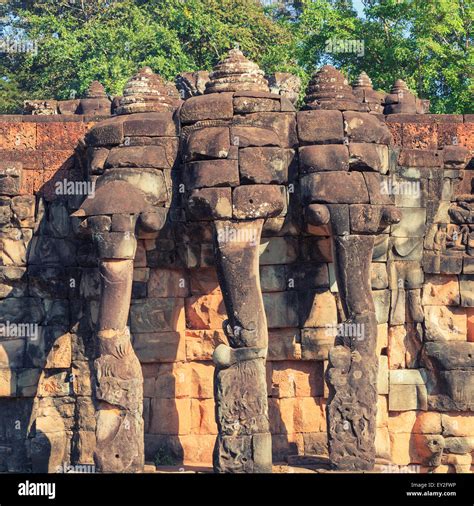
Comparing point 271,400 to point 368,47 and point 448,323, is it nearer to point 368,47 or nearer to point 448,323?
point 448,323

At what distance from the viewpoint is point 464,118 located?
73.2 feet

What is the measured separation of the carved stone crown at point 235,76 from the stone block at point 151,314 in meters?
2.89

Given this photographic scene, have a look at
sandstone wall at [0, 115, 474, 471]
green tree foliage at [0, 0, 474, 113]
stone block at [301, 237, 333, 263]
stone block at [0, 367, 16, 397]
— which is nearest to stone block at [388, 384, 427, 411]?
Result: sandstone wall at [0, 115, 474, 471]

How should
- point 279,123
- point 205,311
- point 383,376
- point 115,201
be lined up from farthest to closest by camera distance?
point 383,376 → point 205,311 → point 279,123 → point 115,201

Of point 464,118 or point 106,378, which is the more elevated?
point 464,118

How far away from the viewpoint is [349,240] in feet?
63.9

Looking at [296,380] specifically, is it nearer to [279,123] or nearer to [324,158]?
[324,158]

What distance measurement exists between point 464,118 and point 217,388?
5676mm

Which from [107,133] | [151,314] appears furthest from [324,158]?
[151,314]

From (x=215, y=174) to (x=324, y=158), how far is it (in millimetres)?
1377

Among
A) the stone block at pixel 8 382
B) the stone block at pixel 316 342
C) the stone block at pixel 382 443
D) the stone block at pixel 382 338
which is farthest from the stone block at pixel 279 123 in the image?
the stone block at pixel 8 382
